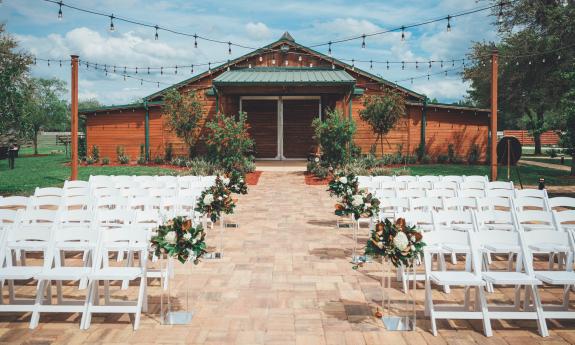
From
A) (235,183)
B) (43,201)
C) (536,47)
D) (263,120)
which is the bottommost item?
(43,201)

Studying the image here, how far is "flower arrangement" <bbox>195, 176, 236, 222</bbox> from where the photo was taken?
8.22 meters

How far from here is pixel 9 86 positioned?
17.5 m

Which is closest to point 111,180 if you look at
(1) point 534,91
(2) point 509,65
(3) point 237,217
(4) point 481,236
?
(3) point 237,217

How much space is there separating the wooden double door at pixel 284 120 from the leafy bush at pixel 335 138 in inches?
209

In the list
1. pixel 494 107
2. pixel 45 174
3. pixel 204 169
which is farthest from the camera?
pixel 45 174

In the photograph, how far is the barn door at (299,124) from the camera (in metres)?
25.2

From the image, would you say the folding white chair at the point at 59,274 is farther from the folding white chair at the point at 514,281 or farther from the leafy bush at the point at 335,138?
the leafy bush at the point at 335,138

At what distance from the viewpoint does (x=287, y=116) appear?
25.3 meters

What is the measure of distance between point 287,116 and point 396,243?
20.5 metres

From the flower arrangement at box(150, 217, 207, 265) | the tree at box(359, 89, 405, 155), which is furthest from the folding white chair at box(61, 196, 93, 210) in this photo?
the tree at box(359, 89, 405, 155)

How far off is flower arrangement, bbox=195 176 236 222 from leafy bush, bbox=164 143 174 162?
54.6 feet

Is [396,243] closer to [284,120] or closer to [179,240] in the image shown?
[179,240]

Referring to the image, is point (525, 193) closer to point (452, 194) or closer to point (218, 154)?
point (452, 194)

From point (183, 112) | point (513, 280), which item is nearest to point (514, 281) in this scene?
point (513, 280)
